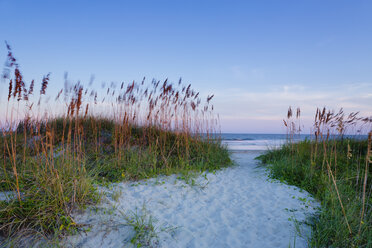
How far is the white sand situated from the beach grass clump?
282 millimetres

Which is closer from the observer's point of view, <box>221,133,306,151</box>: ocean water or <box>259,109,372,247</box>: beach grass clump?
<box>259,109,372,247</box>: beach grass clump

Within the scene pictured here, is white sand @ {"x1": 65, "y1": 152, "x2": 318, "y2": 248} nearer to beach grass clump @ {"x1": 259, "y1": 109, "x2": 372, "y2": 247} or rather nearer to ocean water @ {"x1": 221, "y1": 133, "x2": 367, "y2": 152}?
beach grass clump @ {"x1": 259, "y1": 109, "x2": 372, "y2": 247}

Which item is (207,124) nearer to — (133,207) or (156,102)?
(156,102)

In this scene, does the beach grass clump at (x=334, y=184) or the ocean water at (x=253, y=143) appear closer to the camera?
the beach grass clump at (x=334, y=184)

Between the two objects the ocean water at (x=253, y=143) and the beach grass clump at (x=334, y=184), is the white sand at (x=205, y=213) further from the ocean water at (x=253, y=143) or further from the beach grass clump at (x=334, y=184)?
the ocean water at (x=253, y=143)

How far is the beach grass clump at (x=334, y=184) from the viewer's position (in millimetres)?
2674

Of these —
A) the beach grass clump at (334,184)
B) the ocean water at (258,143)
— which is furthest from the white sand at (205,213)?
the ocean water at (258,143)

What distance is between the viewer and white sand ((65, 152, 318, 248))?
2922 millimetres

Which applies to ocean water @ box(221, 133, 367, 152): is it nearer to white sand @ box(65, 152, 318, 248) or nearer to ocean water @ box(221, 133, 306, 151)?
ocean water @ box(221, 133, 306, 151)

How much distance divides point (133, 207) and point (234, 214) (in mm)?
1655

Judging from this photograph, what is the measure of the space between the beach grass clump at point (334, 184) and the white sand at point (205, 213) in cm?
28

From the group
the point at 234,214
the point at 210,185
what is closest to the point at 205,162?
the point at 210,185

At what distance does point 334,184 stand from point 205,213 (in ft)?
6.49

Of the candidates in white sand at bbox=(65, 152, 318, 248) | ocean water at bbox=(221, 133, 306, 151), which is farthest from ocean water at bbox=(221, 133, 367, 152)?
white sand at bbox=(65, 152, 318, 248)
